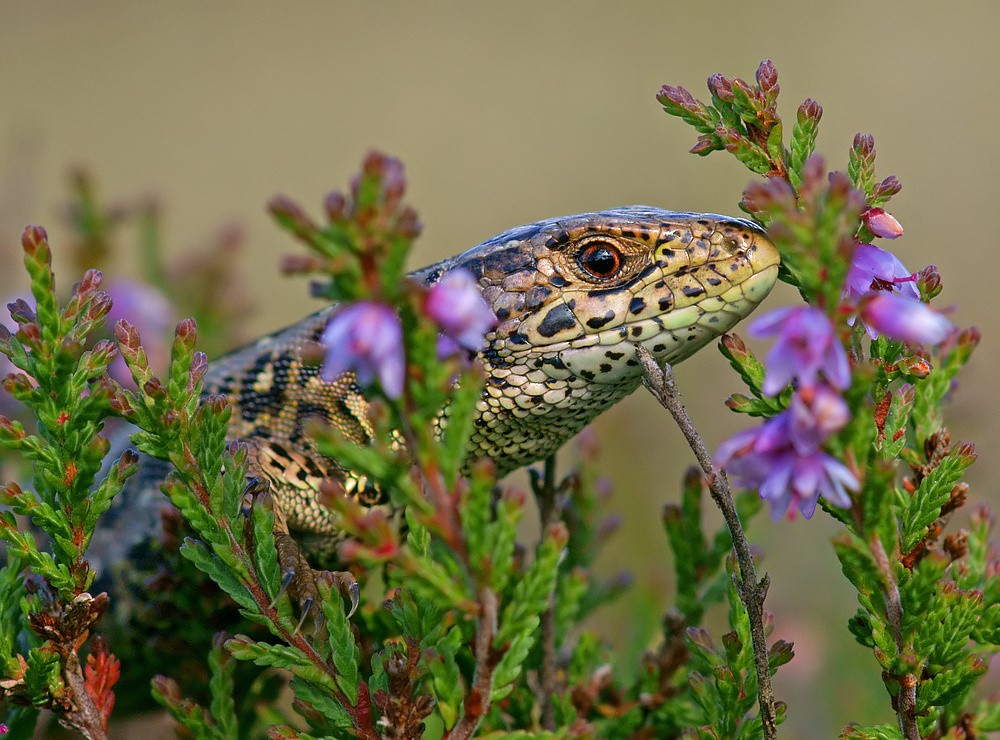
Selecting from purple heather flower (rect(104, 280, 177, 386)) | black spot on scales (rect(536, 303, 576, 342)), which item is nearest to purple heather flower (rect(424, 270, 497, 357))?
black spot on scales (rect(536, 303, 576, 342))

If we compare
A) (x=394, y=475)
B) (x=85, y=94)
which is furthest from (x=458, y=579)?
(x=85, y=94)

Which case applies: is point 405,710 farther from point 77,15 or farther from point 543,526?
point 77,15

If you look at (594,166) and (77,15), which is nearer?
(594,166)

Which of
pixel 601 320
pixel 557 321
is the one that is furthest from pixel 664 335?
pixel 557 321

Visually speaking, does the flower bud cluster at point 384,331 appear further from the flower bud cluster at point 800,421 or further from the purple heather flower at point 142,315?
the purple heather flower at point 142,315

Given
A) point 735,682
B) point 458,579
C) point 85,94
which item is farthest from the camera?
point 85,94

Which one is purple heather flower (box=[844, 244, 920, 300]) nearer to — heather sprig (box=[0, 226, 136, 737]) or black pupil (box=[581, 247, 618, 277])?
black pupil (box=[581, 247, 618, 277])

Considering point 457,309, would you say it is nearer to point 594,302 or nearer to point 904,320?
point 904,320
